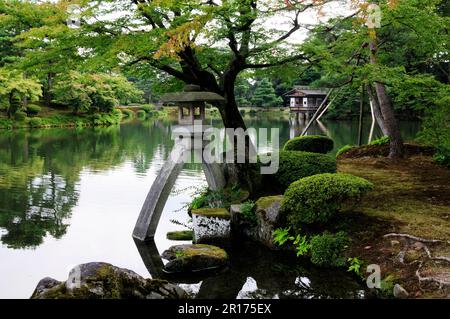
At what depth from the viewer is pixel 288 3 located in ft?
26.6

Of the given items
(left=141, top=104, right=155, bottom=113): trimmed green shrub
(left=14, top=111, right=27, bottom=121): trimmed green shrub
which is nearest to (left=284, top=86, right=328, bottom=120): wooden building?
(left=141, top=104, right=155, bottom=113): trimmed green shrub

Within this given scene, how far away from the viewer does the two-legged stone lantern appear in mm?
8359

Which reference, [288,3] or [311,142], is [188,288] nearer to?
[288,3]

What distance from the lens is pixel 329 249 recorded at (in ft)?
22.6

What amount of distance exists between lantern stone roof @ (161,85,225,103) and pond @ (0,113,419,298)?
2.50 meters

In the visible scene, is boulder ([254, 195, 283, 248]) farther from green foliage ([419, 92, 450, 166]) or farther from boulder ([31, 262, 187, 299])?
green foliage ([419, 92, 450, 166])

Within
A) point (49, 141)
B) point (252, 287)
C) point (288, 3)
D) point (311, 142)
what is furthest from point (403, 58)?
point (49, 141)

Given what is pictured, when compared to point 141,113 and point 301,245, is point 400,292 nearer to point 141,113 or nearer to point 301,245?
point 301,245

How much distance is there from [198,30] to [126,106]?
4814 centimetres

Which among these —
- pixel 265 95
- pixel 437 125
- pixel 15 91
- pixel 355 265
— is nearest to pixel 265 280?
pixel 355 265

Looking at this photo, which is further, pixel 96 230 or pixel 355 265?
pixel 96 230

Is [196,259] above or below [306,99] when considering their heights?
below

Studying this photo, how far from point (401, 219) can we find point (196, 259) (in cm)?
353

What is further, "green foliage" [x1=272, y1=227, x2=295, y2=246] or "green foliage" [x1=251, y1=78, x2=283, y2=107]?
"green foliage" [x1=251, y1=78, x2=283, y2=107]
